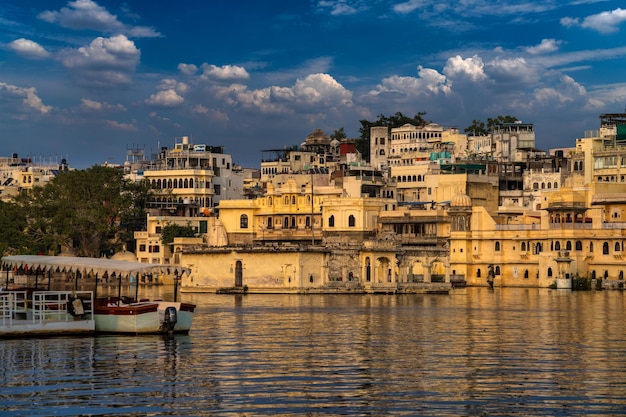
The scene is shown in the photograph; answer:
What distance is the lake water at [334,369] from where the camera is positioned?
1018 inches

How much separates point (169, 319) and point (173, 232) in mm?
56832

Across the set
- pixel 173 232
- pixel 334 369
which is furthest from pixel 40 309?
pixel 173 232

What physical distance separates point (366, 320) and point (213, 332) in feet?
28.7

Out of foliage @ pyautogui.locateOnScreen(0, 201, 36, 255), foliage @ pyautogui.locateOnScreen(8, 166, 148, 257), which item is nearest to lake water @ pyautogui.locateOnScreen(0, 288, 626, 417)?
foliage @ pyautogui.locateOnScreen(8, 166, 148, 257)

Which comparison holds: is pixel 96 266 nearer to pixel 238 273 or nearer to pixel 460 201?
pixel 238 273

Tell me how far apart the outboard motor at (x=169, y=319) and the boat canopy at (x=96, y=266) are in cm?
167

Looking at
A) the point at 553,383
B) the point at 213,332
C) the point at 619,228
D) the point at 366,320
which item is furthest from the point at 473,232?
the point at 553,383

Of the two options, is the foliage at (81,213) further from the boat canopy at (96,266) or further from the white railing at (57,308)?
the white railing at (57,308)

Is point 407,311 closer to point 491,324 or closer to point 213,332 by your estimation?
point 491,324

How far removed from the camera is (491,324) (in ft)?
156

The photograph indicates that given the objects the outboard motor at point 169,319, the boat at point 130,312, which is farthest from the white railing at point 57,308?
the outboard motor at point 169,319

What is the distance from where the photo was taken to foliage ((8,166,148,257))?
321 feet

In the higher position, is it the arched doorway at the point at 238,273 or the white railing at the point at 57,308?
the arched doorway at the point at 238,273

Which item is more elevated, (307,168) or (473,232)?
(307,168)
